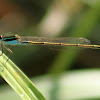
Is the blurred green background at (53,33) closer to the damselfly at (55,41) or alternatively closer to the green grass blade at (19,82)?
the damselfly at (55,41)

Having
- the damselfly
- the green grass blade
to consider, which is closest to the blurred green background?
the damselfly

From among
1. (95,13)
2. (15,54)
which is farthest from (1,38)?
(95,13)

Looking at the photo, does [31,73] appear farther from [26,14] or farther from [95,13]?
[95,13]

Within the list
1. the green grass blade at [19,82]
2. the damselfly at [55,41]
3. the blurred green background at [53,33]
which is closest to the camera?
the green grass blade at [19,82]

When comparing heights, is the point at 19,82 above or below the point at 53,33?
below

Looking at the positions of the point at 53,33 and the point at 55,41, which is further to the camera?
the point at 53,33

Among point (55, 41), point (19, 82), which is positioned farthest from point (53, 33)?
point (19, 82)

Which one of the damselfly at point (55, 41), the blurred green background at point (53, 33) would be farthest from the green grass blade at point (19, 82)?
the damselfly at point (55, 41)

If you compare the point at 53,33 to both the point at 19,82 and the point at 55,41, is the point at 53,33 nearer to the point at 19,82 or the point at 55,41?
the point at 55,41
